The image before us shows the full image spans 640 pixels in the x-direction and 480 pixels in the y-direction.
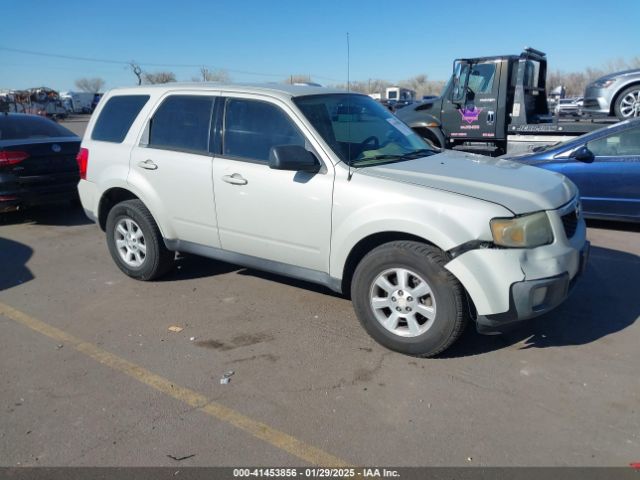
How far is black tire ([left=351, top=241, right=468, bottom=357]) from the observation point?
3.49 meters

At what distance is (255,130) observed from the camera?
14.4 ft

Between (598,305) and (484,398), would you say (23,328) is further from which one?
(598,305)

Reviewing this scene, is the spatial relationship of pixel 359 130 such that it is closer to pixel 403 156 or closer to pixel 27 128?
pixel 403 156

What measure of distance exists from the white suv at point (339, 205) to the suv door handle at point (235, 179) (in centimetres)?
1

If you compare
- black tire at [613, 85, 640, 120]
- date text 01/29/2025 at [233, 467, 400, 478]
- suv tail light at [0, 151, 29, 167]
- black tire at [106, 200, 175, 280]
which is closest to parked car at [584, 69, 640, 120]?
black tire at [613, 85, 640, 120]

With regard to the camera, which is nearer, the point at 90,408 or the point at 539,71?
the point at 90,408

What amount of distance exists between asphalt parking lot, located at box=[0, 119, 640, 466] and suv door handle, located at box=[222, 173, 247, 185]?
3.66 ft

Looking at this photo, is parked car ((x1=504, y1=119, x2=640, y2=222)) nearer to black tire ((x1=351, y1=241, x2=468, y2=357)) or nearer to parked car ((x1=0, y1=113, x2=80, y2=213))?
black tire ((x1=351, y1=241, x2=468, y2=357))

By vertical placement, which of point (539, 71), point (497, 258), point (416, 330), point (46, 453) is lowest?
point (46, 453)

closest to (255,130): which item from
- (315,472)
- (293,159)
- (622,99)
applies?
(293,159)

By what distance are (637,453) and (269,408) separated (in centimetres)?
199

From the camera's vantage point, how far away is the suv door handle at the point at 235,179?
4.32 metres

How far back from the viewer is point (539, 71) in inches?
488

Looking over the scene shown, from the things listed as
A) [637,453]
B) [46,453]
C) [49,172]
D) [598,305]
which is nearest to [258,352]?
[46,453]
